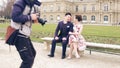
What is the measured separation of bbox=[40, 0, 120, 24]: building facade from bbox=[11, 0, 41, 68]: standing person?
7786cm

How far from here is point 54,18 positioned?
89.6 m

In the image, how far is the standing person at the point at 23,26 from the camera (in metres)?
4.95

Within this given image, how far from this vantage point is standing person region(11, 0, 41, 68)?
495 centimetres

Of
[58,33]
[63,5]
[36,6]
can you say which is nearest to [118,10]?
[63,5]

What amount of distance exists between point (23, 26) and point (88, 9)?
84016 mm

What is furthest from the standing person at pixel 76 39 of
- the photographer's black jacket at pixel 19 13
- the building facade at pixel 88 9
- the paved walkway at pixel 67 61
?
the building facade at pixel 88 9

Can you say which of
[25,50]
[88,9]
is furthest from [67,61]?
[88,9]

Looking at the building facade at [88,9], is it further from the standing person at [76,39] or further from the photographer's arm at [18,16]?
the photographer's arm at [18,16]

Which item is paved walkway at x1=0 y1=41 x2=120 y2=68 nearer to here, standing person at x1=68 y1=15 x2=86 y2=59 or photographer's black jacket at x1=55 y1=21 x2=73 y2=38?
standing person at x1=68 y1=15 x2=86 y2=59

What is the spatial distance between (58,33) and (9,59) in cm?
227

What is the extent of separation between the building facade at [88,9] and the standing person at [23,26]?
255 ft

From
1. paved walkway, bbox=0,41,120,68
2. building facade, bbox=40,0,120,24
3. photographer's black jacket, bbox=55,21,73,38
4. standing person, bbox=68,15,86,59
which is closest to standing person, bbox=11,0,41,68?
paved walkway, bbox=0,41,120,68

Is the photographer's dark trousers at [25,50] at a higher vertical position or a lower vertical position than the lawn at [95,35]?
higher

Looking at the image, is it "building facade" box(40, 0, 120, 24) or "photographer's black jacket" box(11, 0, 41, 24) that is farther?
A: "building facade" box(40, 0, 120, 24)
